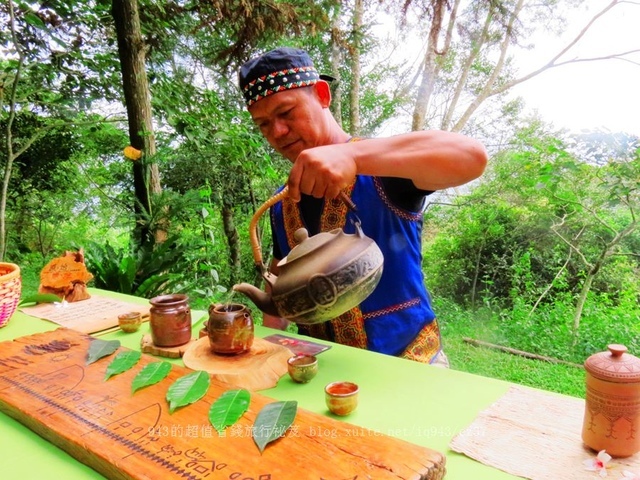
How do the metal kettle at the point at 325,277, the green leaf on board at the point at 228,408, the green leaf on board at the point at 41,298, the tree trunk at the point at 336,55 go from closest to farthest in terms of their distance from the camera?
1. the green leaf on board at the point at 228,408
2. the metal kettle at the point at 325,277
3. the green leaf on board at the point at 41,298
4. the tree trunk at the point at 336,55

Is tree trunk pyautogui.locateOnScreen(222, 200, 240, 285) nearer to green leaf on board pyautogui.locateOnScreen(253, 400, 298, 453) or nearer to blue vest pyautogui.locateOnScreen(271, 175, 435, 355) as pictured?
blue vest pyautogui.locateOnScreen(271, 175, 435, 355)

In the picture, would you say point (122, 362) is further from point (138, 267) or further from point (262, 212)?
point (138, 267)

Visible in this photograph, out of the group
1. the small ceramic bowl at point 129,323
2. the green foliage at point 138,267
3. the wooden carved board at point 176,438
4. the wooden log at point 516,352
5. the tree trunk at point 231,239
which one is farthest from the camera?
the tree trunk at point 231,239

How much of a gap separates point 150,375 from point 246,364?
27cm

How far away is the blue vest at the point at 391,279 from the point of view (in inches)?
65.1

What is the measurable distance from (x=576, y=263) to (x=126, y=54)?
17.8 ft

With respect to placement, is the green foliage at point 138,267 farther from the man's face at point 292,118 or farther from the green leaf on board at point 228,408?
the green leaf on board at point 228,408

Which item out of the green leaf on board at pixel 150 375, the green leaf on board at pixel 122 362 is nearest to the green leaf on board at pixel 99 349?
the green leaf on board at pixel 122 362

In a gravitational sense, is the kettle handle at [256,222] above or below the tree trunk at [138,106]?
below

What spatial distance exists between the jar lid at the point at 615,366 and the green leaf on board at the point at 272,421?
2.10ft

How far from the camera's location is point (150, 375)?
1228 mm

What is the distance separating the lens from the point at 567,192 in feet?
14.2

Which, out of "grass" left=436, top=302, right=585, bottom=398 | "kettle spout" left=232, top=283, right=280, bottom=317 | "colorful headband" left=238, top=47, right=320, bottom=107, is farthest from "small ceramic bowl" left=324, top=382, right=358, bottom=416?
"grass" left=436, top=302, right=585, bottom=398

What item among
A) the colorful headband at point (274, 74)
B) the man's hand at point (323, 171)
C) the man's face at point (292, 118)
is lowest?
the man's hand at point (323, 171)
